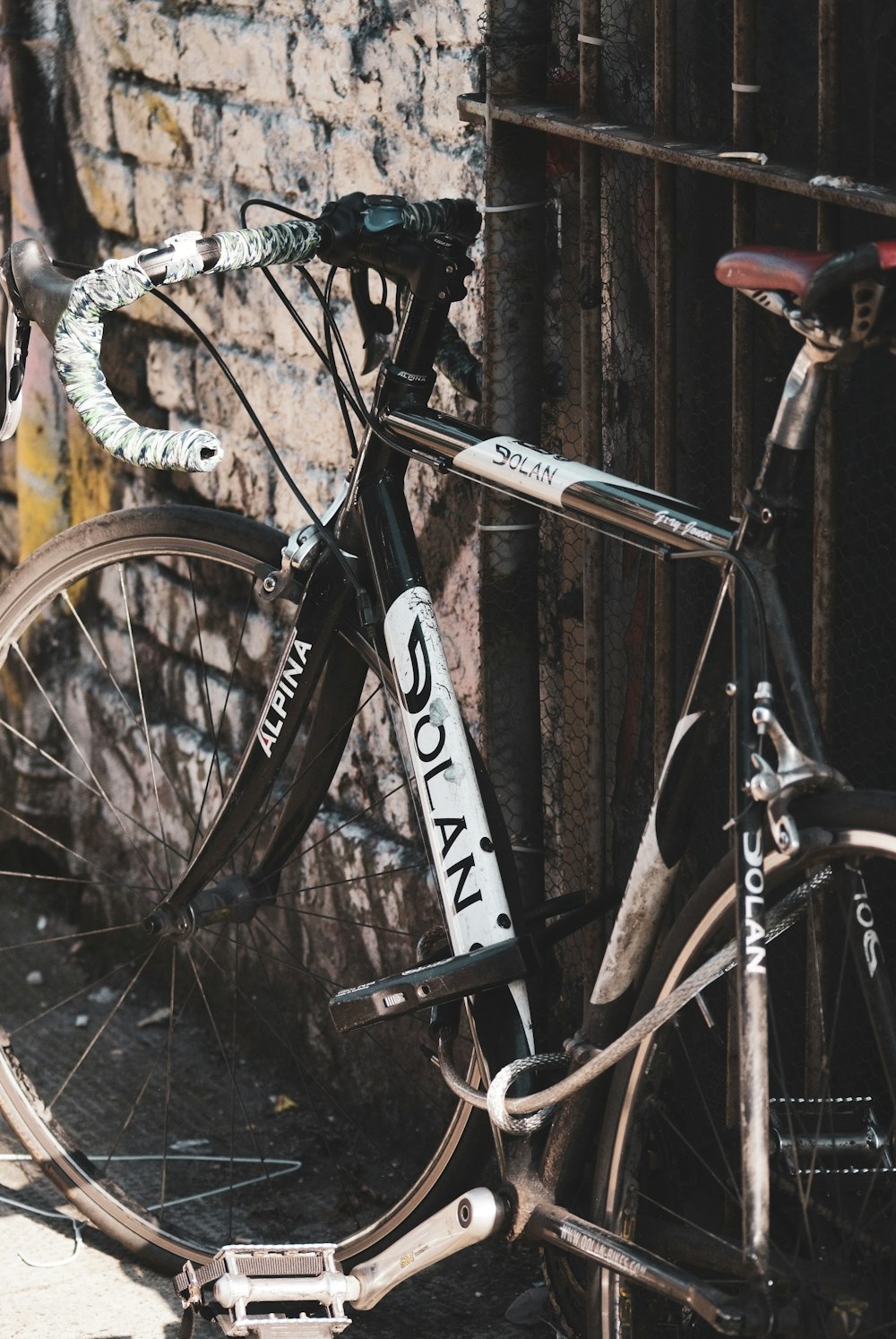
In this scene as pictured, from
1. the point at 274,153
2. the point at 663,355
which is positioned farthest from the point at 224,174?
the point at 663,355

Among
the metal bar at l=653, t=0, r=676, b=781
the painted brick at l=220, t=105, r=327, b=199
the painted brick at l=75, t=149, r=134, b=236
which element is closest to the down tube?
the metal bar at l=653, t=0, r=676, b=781

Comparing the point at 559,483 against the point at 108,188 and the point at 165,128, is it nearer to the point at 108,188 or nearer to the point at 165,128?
the point at 165,128

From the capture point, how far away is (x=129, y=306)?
3682 mm

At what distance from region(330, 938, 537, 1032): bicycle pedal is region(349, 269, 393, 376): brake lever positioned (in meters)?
0.79

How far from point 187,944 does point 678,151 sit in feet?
5.98

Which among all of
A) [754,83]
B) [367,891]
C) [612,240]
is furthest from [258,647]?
[754,83]

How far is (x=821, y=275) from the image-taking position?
66.5 inches

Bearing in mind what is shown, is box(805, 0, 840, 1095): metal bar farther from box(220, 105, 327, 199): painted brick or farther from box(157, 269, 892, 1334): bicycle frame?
box(220, 105, 327, 199): painted brick

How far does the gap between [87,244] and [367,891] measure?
1.57 metres

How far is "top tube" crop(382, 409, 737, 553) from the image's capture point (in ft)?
6.40

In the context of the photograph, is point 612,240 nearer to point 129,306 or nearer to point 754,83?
point 754,83

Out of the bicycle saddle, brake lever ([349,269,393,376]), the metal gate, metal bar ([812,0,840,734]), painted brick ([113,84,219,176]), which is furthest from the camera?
painted brick ([113,84,219,176])

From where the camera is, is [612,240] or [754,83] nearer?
[754,83]

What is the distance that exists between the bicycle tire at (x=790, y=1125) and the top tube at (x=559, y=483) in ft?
1.11
